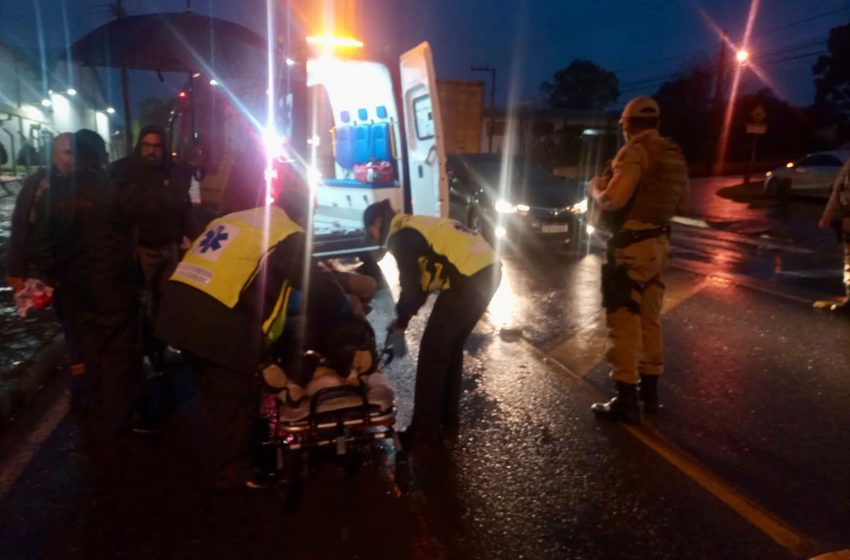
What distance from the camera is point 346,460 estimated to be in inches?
152

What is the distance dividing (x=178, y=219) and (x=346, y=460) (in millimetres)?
2033

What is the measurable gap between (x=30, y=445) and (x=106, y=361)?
684 millimetres

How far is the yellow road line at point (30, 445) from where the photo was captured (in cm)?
398

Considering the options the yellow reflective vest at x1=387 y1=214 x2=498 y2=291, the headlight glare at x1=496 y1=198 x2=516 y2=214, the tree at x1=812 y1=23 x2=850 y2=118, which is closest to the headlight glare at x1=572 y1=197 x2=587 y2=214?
the headlight glare at x1=496 y1=198 x2=516 y2=214

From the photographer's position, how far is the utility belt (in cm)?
473

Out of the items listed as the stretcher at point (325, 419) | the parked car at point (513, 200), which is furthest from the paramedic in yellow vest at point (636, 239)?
the parked car at point (513, 200)

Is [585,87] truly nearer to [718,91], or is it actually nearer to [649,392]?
[718,91]

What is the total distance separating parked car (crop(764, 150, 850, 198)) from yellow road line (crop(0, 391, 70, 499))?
20.1 m

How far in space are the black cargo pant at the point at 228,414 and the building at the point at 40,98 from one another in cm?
2547

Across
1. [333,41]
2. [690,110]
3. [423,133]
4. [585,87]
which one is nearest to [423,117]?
[423,133]

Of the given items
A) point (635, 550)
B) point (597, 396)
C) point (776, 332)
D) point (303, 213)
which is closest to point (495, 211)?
point (776, 332)

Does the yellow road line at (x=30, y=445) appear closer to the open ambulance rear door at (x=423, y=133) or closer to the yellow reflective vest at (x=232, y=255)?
the yellow reflective vest at (x=232, y=255)

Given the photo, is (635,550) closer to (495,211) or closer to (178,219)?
(178,219)

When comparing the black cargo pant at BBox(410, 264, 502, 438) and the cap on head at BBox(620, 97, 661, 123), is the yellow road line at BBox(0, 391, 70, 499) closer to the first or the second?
the black cargo pant at BBox(410, 264, 502, 438)
